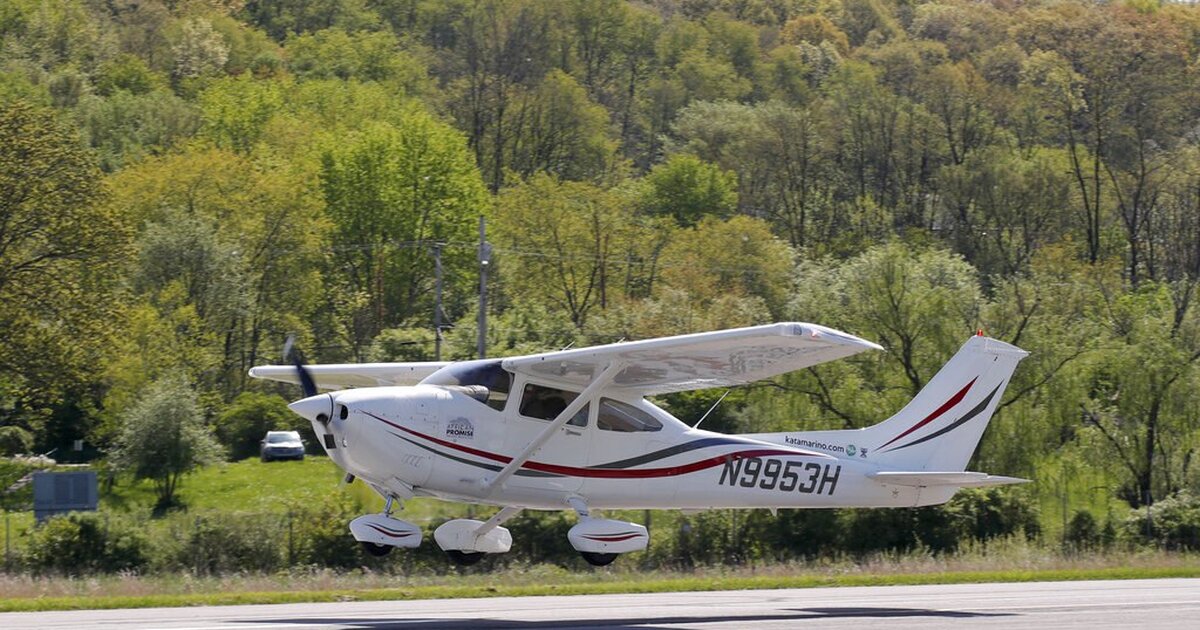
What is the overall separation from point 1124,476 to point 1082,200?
33.5 metres

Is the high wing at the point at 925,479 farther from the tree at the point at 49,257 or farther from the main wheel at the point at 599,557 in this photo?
the tree at the point at 49,257

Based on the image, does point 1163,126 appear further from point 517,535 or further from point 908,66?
point 517,535

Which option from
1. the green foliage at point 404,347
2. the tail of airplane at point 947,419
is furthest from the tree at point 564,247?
the tail of airplane at point 947,419

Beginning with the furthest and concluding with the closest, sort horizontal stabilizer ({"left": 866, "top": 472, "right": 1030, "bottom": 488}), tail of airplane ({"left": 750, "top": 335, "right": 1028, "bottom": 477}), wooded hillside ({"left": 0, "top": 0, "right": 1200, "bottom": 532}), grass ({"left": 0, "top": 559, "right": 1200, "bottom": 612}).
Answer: wooded hillside ({"left": 0, "top": 0, "right": 1200, "bottom": 532})
tail of airplane ({"left": 750, "top": 335, "right": 1028, "bottom": 477})
grass ({"left": 0, "top": 559, "right": 1200, "bottom": 612})
horizontal stabilizer ({"left": 866, "top": 472, "right": 1030, "bottom": 488})

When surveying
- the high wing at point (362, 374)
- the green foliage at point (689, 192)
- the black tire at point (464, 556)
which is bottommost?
the black tire at point (464, 556)

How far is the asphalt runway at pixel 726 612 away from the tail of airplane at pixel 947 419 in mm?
1654

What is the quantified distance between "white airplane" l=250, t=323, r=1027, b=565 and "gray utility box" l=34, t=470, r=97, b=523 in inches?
757

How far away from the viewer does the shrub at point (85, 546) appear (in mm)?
29109

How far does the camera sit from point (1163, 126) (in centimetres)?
6538

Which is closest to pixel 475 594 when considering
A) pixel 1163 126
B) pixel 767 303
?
pixel 767 303

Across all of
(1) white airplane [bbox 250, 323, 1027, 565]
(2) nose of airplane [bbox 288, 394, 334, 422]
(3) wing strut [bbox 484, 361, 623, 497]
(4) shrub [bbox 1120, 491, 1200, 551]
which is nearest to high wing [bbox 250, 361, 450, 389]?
(1) white airplane [bbox 250, 323, 1027, 565]

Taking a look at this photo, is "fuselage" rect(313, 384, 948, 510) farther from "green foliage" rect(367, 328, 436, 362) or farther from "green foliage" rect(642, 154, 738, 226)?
"green foliage" rect(642, 154, 738, 226)

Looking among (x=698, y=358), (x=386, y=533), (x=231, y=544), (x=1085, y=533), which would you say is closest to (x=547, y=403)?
(x=698, y=358)

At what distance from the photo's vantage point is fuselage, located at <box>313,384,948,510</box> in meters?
17.3
